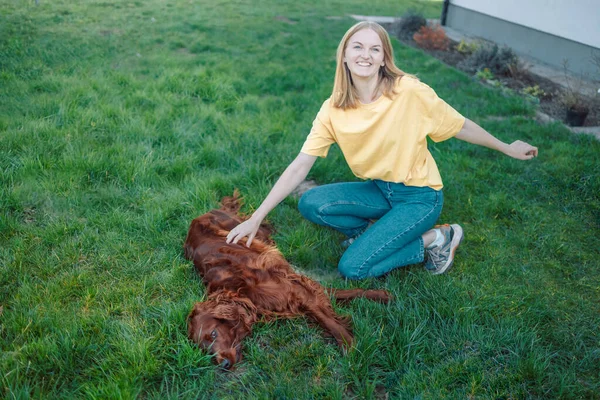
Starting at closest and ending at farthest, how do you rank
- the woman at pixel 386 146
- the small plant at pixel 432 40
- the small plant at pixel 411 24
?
1. the woman at pixel 386 146
2. the small plant at pixel 432 40
3. the small plant at pixel 411 24

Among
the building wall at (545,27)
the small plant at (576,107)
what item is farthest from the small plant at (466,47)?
the small plant at (576,107)

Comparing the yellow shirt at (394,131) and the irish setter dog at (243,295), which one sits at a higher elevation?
the yellow shirt at (394,131)

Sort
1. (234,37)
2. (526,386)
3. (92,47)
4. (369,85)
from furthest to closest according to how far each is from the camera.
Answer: (234,37) < (92,47) < (369,85) < (526,386)

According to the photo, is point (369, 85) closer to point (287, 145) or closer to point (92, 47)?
point (287, 145)

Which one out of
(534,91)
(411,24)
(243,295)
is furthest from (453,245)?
(411,24)

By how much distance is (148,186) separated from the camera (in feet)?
11.8

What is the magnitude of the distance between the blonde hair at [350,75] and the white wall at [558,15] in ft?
16.0

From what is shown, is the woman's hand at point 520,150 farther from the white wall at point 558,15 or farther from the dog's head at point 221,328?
the white wall at point 558,15

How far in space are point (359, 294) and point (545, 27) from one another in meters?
Result: 6.46

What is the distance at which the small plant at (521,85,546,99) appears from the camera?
5750mm

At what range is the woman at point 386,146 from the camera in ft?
8.80

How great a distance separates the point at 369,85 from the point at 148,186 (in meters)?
1.78

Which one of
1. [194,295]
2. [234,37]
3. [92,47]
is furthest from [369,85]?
[234,37]

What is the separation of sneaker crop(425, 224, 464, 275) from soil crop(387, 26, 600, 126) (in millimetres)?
2954
